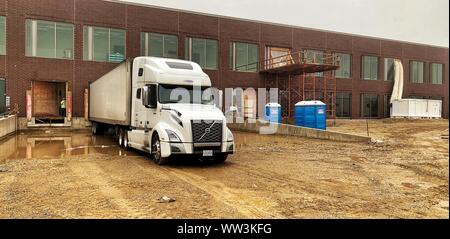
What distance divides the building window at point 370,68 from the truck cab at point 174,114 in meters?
34.0

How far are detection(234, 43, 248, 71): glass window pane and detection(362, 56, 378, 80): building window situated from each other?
51.5 ft

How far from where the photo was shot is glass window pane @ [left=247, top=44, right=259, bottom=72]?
35.3 m

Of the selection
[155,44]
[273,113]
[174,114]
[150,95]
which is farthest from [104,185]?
[155,44]

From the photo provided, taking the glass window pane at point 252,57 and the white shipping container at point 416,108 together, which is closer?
the glass window pane at point 252,57


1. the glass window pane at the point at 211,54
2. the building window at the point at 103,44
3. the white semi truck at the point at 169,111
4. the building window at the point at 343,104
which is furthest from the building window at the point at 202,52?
the white semi truck at the point at 169,111

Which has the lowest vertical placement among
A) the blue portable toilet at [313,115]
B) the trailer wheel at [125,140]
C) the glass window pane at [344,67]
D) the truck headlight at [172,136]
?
the trailer wheel at [125,140]

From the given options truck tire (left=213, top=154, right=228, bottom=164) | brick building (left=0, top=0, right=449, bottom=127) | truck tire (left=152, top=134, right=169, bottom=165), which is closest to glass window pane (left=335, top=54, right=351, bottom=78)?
brick building (left=0, top=0, right=449, bottom=127)

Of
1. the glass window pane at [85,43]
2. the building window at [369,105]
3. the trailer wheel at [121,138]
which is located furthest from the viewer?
the building window at [369,105]

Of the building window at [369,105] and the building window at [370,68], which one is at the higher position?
the building window at [370,68]

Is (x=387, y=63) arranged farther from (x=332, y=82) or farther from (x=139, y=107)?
(x=139, y=107)

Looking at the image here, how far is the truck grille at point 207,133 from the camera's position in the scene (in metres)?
10.6

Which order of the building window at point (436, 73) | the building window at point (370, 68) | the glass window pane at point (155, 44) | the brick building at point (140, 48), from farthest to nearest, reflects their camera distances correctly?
the building window at point (436, 73) → the building window at point (370, 68) → the glass window pane at point (155, 44) → the brick building at point (140, 48)

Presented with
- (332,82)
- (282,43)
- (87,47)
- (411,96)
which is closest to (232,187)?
(87,47)

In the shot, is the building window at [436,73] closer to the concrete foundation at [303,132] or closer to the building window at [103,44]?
the concrete foundation at [303,132]
